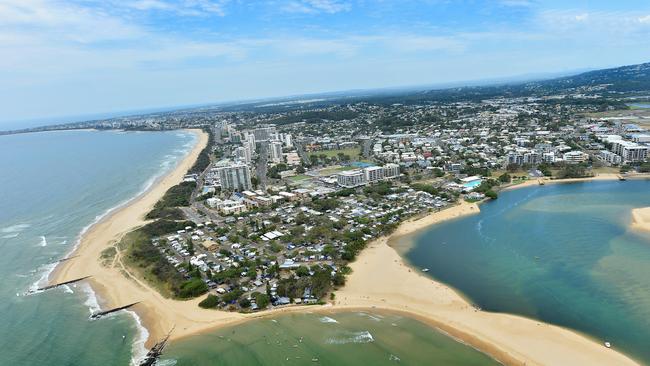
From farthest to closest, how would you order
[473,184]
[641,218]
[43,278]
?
[473,184] < [641,218] < [43,278]

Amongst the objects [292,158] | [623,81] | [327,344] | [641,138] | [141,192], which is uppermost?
[623,81]

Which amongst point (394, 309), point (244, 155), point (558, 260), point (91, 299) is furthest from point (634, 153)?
point (91, 299)

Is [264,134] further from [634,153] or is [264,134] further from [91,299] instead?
[91,299]

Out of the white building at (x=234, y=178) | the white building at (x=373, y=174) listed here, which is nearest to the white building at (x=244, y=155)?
the white building at (x=234, y=178)

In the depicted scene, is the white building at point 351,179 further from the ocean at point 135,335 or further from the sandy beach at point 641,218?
the ocean at point 135,335

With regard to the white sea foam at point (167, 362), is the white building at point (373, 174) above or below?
above

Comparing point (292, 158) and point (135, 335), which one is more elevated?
point (292, 158)

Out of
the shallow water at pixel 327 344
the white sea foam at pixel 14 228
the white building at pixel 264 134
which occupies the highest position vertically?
the white building at pixel 264 134
